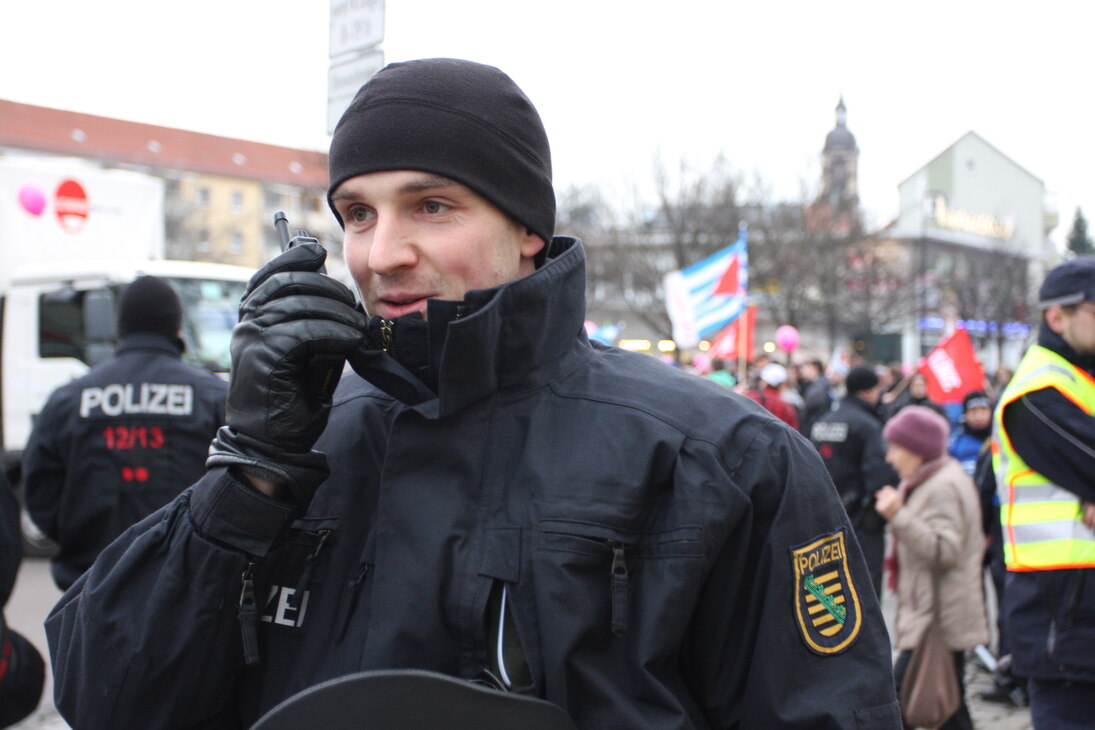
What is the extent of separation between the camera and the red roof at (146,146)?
67.8 meters

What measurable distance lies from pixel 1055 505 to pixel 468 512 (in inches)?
100

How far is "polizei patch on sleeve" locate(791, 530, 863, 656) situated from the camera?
1462mm

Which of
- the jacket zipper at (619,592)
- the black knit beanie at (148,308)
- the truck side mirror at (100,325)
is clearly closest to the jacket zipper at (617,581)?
the jacket zipper at (619,592)

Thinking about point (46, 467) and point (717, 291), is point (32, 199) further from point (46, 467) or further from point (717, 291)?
point (717, 291)

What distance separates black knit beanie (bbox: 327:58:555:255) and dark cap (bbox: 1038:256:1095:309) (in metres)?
2.47

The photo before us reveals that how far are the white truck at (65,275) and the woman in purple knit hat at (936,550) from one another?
6.06 metres

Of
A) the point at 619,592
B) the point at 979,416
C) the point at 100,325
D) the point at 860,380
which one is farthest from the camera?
the point at 100,325

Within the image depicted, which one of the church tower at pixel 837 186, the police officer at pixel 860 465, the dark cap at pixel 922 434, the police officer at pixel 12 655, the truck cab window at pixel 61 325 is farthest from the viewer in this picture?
the church tower at pixel 837 186

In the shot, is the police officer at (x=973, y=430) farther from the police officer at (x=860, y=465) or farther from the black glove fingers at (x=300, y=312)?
the black glove fingers at (x=300, y=312)

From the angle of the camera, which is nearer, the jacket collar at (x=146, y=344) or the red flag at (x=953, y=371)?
the jacket collar at (x=146, y=344)

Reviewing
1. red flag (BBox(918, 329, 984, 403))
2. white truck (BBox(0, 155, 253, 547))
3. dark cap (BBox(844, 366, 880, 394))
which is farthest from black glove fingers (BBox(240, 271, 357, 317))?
red flag (BBox(918, 329, 984, 403))

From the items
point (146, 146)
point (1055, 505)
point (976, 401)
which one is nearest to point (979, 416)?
point (976, 401)

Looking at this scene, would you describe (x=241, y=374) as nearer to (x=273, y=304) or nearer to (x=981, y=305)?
(x=273, y=304)

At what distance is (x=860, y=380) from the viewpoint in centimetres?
777
